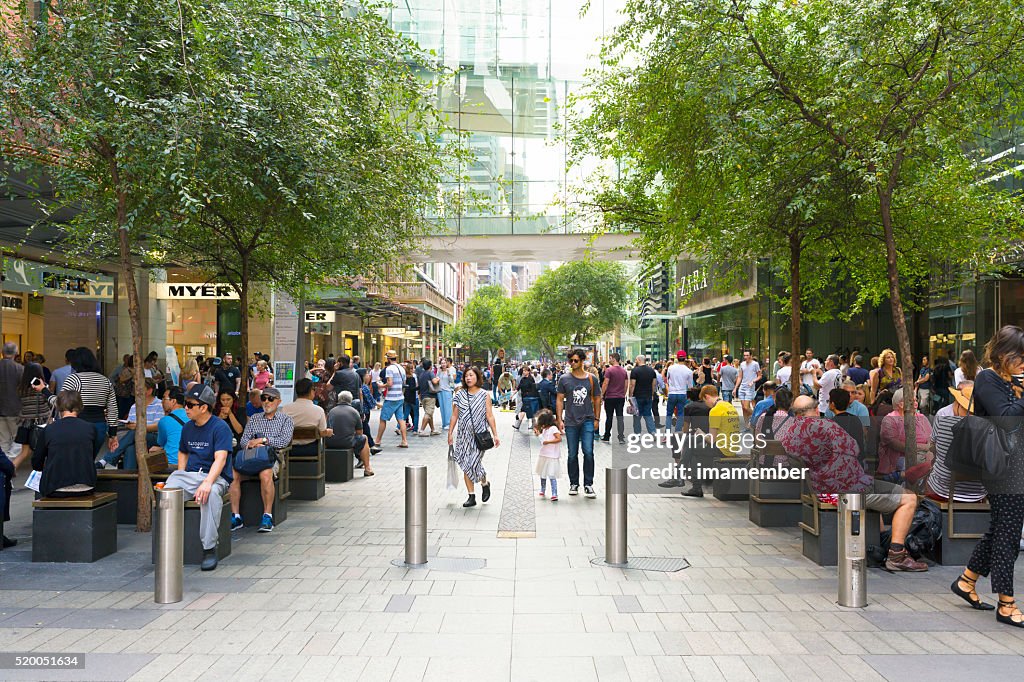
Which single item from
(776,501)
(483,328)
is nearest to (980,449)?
(776,501)

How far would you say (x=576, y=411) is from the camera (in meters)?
10.4

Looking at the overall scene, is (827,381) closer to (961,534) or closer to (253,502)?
(961,534)

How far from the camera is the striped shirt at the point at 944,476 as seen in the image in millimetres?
6809

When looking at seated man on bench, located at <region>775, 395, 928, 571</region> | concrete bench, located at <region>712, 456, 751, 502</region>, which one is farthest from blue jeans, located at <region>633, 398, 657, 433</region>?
seated man on bench, located at <region>775, 395, 928, 571</region>

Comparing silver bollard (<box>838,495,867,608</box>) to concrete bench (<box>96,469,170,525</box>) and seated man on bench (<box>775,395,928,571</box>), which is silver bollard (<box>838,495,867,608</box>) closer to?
seated man on bench (<box>775,395,928,571</box>)

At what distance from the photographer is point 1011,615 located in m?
5.46

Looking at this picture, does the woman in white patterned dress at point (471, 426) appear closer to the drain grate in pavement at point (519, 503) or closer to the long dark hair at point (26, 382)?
the drain grate in pavement at point (519, 503)

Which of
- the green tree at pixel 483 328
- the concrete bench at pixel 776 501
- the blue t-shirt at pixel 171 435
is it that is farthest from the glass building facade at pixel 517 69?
the green tree at pixel 483 328

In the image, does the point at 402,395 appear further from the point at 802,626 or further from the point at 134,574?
the point at 802,626

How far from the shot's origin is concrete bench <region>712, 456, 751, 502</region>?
33.9 feet

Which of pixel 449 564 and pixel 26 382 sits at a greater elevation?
pixel 26 382

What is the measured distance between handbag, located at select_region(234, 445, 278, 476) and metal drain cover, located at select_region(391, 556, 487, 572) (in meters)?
2.01

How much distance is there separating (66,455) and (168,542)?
6.72 ft

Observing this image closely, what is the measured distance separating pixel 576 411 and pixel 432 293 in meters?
40.3
